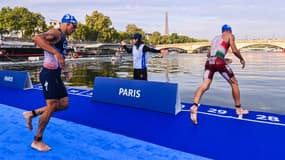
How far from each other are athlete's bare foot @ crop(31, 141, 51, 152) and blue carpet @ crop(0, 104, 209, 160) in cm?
6

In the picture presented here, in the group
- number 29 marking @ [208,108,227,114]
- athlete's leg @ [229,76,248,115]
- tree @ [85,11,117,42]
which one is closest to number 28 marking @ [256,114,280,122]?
athlete's leg @ [229,76,248,115]

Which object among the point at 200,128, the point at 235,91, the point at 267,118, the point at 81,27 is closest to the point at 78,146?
the point at 200,128

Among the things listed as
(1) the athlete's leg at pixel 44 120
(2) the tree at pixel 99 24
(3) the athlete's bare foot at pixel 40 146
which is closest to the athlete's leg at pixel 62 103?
(1) the athlete's leg at pixel 44 120

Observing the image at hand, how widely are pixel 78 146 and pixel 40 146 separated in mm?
584

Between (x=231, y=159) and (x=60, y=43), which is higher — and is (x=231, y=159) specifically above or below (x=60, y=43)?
A: below

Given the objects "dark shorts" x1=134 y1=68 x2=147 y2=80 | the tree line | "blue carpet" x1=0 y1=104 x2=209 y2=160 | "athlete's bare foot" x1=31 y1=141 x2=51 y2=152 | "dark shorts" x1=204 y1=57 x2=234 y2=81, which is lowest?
"blue carpet" x1=0 y1=104 x2=209 y2=160

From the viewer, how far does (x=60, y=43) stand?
454 cm

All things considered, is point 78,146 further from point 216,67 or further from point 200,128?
point 216,67

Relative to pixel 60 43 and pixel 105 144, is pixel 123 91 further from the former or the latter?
pixel 60 43

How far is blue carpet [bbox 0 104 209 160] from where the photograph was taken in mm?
4398

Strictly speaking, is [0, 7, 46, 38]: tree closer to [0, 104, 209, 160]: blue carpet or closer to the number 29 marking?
[0, 104, 209, 160]: blue carpet

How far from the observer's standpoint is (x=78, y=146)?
15.9 feet

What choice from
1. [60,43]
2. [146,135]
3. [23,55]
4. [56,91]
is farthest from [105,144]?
[23,55]

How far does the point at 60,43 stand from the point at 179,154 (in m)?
2.44
